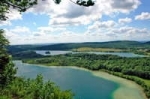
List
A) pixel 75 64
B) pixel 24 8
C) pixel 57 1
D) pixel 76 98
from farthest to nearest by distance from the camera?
pixel 75 64 → pixel 76 98 → pixel 24 8 → pixel 57 1

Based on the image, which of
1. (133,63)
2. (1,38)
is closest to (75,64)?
(133,63)

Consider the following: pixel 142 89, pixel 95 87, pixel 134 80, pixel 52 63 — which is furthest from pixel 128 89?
pixel 52 63

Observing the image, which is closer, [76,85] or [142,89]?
[142,89]

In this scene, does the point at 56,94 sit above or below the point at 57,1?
below

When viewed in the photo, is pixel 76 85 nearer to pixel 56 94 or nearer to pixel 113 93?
pixel 113 93

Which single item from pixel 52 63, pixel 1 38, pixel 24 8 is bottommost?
pixel 52 63

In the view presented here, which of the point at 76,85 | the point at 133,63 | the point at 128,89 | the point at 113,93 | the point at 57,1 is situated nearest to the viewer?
the point at 57,1

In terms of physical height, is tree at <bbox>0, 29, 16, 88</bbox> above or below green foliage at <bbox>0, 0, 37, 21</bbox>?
below

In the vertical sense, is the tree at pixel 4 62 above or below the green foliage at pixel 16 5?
below

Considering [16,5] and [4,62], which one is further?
[4,62]

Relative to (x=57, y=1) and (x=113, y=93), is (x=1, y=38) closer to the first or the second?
(x=57, y=1)

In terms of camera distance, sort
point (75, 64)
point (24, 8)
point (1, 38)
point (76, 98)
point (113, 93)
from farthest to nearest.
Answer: point (75, 64) → point (113, 93) → point (76, 98) → point (1, 38) → point (24, 8)
